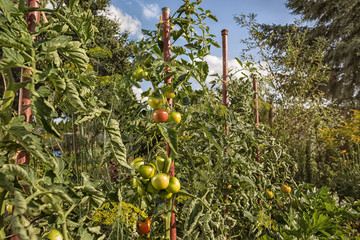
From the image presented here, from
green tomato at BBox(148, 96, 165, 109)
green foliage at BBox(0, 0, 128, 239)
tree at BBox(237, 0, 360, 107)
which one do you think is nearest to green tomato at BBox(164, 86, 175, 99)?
green tomato at BBox(148, 96, 165, 109)

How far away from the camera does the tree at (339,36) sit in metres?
9.13

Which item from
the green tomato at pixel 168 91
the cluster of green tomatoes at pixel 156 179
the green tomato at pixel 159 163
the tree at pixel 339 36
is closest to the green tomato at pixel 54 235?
the cluster of green tomatoes at pixel 156 179

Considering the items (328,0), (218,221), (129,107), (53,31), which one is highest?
(328,0)

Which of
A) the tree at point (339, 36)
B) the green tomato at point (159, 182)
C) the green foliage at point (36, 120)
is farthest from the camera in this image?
the tree at point (339, 36)

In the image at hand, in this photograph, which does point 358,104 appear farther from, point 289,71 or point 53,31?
point 53,31

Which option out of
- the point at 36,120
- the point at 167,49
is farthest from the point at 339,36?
the point at 36,120

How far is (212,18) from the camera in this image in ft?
3.75

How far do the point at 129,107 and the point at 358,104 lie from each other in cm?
1127

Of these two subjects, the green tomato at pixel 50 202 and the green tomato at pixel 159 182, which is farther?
the green tomato at pixel 159 182

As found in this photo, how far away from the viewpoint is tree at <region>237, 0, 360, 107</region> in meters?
9.13

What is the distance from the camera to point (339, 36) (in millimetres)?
9914

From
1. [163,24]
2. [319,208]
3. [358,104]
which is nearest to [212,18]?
[163,24]

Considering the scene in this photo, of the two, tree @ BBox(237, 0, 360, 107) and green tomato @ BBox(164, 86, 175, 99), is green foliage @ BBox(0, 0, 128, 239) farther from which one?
tree @ BBox(237, 0, 360, 107)

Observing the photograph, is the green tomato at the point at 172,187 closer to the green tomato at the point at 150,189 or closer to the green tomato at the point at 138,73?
the green tomato at the point at 150,189
